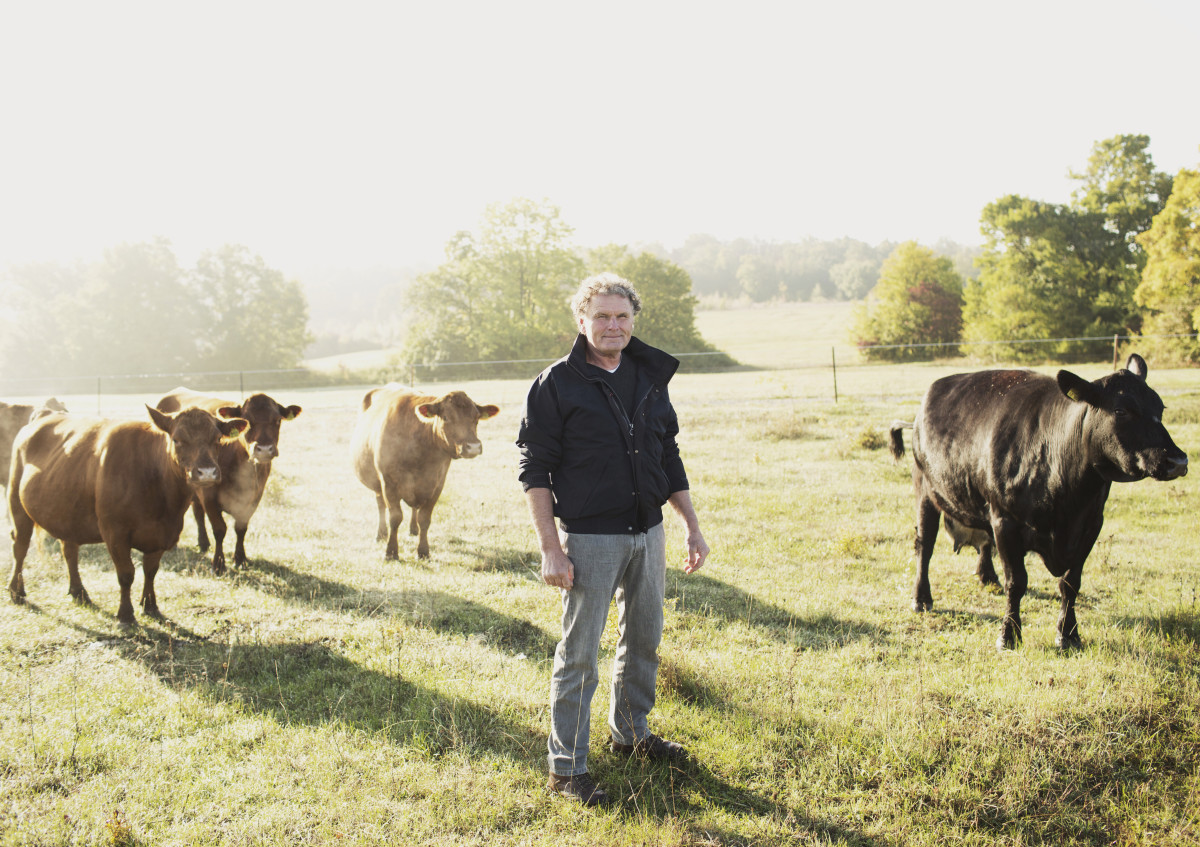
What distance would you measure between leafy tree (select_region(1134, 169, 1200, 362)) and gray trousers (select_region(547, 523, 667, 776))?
117ft

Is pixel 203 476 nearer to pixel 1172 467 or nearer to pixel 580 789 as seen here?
pixel 580 789

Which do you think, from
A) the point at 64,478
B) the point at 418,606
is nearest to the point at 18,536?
the point at 64,478

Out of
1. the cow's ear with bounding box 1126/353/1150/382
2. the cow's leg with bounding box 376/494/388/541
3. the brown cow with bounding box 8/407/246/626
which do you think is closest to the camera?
the cow's ear with bounding box 1126/353/1150/382

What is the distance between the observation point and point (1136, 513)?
8742mm

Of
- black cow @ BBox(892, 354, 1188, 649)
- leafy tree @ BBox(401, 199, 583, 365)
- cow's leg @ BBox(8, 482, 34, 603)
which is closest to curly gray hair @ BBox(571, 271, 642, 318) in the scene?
black cow @ BBox(892, 354, 1188, 649)

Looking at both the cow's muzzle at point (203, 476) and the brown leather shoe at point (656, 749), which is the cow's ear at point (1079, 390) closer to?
the brown leather shoe at point (656, 749)

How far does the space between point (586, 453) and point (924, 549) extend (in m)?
4.12

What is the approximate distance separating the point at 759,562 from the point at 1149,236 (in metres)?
36.0

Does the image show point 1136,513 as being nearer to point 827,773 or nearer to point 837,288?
point 827,773

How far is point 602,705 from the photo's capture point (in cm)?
428

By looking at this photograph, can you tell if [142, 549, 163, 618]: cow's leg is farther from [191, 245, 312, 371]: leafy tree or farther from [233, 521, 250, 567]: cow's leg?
[191, 245, 312, 371]: leafy tree

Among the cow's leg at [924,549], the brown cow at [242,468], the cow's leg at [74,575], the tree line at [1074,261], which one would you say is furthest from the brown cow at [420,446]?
the tree line at [1074,261]

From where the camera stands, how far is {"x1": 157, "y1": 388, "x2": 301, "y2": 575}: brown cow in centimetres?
700

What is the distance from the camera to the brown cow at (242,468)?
700 centimetres
